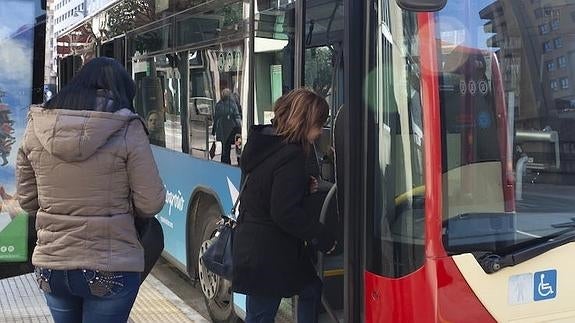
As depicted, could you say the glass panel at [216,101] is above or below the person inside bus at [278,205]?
above

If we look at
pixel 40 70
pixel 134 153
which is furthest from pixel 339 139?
pixel 40 70

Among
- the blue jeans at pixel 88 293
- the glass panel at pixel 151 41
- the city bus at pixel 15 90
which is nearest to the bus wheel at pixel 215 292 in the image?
the city bus at pixel 15 90

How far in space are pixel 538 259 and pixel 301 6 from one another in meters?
1.92

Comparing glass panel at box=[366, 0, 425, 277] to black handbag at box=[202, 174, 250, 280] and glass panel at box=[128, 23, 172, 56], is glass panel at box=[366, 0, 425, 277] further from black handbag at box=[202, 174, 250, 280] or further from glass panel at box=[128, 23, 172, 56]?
glass panel at box=[128, 23, 172, 56]

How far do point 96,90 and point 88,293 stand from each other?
80 cm

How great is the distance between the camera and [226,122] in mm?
4586

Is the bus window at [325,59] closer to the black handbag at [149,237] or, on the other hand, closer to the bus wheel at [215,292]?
the black handbag at [149,237]

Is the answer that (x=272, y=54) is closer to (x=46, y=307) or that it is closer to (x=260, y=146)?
(x=260, y=146)

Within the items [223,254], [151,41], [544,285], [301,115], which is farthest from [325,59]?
[151,41]

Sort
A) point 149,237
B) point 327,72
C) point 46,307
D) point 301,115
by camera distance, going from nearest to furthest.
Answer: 1. point 149,237
2. point 301,115
3. point 327,72
4. point 46,307

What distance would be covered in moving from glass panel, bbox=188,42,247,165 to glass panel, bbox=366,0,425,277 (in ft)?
6.13

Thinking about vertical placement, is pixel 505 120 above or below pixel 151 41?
below

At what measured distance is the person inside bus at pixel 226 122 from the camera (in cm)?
447

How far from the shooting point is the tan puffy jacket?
2.56 metres
